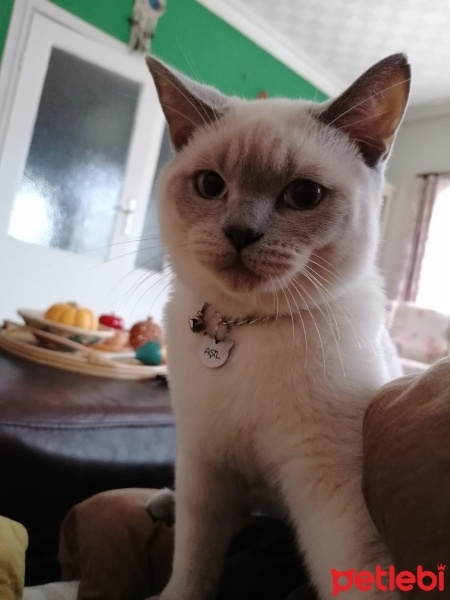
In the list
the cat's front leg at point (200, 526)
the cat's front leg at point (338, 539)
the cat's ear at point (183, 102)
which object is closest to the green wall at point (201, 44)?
the cat's ear at point (183, 102)

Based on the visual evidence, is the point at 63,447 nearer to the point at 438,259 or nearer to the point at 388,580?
the point at 388,580

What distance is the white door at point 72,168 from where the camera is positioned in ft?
9.20

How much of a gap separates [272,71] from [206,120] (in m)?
3.48

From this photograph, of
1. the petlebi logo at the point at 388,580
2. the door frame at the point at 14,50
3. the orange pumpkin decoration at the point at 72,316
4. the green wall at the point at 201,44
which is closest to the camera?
the petlebi logo at the point at 388,580

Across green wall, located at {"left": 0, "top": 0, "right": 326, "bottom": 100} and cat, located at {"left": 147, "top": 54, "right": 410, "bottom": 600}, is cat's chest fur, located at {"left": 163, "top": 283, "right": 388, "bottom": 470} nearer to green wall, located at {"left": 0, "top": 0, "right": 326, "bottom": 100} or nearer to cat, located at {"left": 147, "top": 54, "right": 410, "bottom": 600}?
cat, located at {"left": 147, "top": 54, "right": 410, "bottom": 600}

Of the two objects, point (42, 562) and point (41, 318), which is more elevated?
point (41, 318)

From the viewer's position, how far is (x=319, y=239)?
0.71m

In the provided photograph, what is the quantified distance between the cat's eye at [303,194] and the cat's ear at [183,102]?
206 mm

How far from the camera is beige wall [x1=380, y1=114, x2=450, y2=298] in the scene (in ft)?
15.6

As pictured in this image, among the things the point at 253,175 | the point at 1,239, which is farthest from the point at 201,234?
the point at 1,239

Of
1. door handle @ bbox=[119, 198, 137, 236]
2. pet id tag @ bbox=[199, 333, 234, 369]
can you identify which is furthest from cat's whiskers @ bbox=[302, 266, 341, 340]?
door handle @ bbox=[119, 198, 137, 236]

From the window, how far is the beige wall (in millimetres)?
223

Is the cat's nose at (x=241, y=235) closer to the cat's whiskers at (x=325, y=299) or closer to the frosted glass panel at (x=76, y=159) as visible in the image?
the cat's whiskers at (x=325, y=299)

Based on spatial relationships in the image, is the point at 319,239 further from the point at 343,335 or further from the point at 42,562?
the point at 42,562
